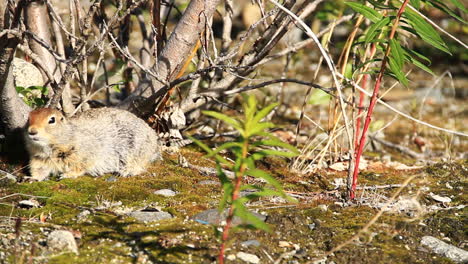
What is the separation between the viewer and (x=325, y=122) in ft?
25.0

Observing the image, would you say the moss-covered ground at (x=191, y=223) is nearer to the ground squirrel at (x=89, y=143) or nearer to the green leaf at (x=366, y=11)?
the ground squirrel at (x=89, y=143)

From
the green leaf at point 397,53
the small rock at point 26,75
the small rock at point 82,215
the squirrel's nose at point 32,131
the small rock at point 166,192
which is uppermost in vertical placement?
the green leaf at point 397,53

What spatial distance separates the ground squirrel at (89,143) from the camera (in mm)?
4418

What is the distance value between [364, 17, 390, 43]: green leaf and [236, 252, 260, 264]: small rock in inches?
61.4

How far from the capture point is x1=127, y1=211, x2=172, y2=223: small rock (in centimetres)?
380

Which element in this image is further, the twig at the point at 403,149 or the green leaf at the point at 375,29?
the twig at the point at 403,149

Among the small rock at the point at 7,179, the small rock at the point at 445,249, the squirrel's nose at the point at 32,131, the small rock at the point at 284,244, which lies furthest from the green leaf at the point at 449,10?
the small rock at the point at 7,179

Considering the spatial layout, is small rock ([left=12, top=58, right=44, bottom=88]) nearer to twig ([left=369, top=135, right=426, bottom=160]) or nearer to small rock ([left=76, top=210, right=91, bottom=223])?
small rock ([left=76, top=210, right=91, bottom=223])

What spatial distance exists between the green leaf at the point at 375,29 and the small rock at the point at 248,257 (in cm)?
156

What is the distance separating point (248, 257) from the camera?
3383mm

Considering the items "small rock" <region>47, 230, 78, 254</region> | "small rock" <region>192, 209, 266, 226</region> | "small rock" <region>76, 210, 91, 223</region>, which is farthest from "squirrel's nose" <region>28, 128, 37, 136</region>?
"small rock" <region>192, 209, 266, 226</region>

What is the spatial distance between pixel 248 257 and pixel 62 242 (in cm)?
105

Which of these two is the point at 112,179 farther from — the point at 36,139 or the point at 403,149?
the point at 403,149

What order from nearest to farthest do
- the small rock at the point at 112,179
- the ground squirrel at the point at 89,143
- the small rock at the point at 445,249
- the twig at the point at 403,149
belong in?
the small rock at the point at 445,249 → the ground squirrel at the point at 89,143 → the small rock at the point at 112,179 → the twig at the point at 403,149
